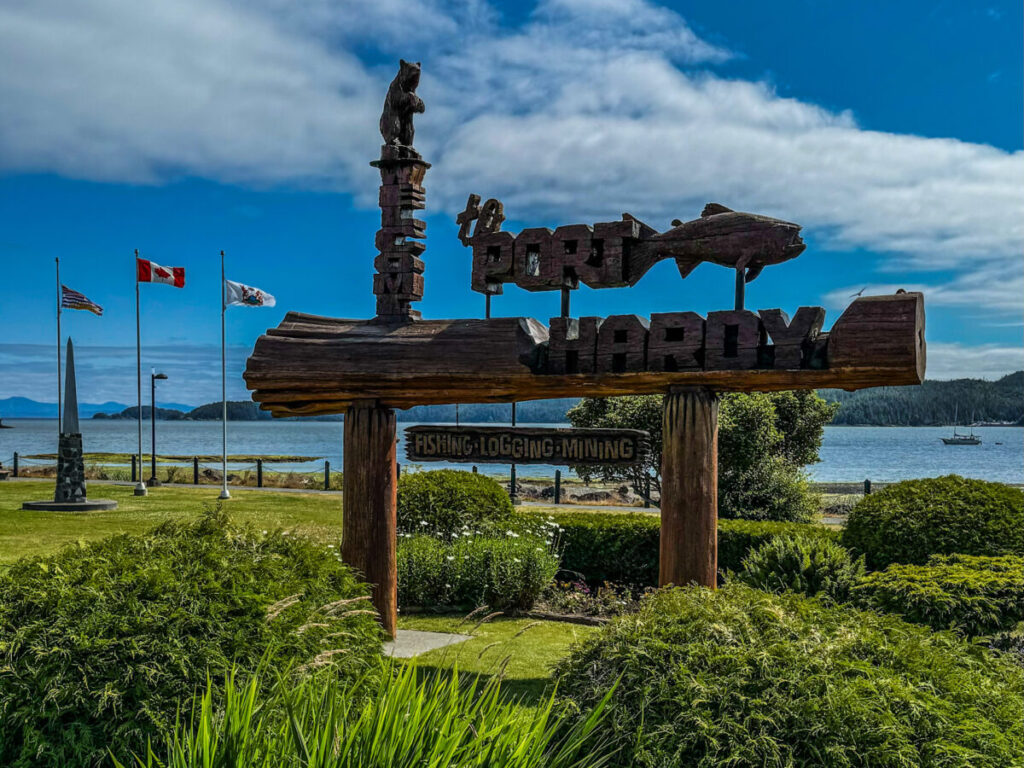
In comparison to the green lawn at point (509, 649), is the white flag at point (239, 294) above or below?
above

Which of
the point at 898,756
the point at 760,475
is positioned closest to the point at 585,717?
the point at 898,756

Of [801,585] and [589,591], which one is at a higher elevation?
[801,585]

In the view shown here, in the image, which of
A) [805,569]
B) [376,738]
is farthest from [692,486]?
[376,738]

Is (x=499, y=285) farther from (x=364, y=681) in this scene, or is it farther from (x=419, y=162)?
(x=364, y=681)

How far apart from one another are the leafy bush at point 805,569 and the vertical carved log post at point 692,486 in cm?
144

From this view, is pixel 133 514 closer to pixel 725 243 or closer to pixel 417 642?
pixel 417 642

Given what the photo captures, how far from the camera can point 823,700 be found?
4.18m

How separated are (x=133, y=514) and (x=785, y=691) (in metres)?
17.7

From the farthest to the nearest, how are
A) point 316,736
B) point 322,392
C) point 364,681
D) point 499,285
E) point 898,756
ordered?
point 322,392 → point 499,285 → point 364,681 → point 898,756 → point 316,736

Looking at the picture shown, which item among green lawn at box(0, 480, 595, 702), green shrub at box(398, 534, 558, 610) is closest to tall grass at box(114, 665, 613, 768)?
green lawn at box(0, 480, 595, 702)

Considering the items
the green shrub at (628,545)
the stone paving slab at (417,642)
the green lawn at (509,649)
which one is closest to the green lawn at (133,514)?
the green shrub at (628,545)

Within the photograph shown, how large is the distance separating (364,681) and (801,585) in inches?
166

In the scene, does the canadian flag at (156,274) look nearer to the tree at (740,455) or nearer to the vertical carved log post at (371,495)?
the tree at (740,455)

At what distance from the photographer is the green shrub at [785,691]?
160 inches
